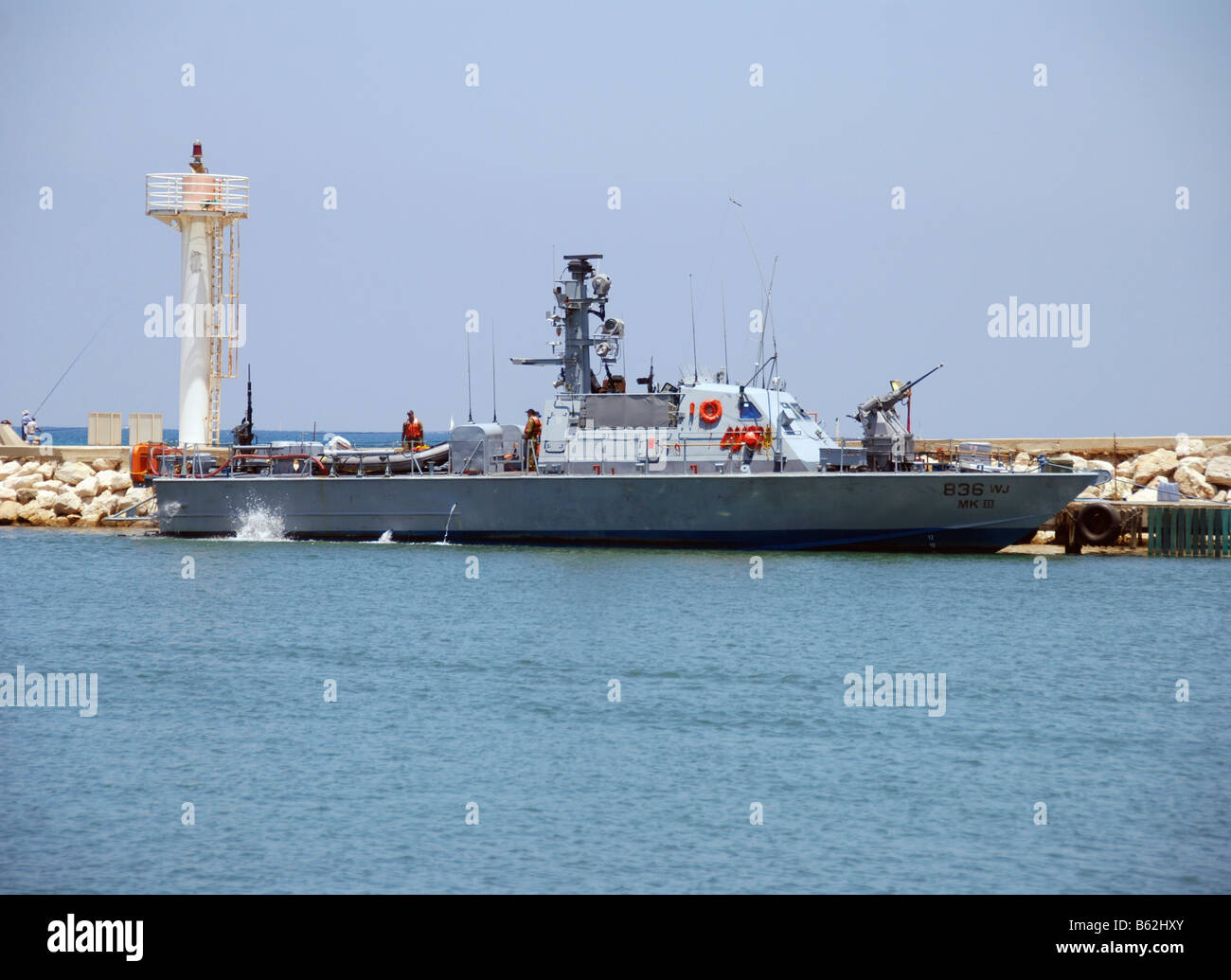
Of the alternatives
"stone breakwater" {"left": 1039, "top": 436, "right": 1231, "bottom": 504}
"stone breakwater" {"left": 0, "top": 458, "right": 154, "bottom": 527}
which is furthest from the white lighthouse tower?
"stone breakwater" {"left": 1039, "top": 436, "right": 1231, "bottom": 504}

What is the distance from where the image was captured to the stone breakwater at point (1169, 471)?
34.0m

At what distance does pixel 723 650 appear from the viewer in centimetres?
1800

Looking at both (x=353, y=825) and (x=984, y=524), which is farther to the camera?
(x=984, y=524)

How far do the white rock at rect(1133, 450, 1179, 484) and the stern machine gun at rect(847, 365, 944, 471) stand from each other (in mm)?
11519

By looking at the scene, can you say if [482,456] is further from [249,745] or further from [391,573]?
[249,745]

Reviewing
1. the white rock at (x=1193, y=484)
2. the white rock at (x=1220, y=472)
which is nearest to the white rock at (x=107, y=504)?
the white rock at (x=1193, y=484)

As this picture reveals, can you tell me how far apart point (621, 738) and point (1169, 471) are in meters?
26.8

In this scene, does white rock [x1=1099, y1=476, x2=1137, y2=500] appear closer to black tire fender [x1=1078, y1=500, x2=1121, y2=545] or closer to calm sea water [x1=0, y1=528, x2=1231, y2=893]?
black tire fender [x1=1078, y1=500, x2=1121, y2=545]

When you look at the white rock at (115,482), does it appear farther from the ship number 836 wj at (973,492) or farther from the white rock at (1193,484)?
the white rock at (1193,484)

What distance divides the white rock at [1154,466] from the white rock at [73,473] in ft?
96.0

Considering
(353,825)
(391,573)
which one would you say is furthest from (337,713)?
(391,573)

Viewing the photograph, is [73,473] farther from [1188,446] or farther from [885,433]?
[1188,446]
